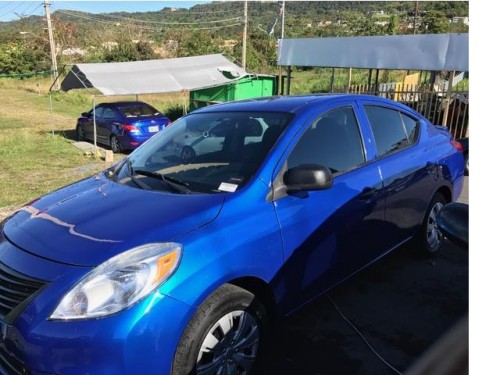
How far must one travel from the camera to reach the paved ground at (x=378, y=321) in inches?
117

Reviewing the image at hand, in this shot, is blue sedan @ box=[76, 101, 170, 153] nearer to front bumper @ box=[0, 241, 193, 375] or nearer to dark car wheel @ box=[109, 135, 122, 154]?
dark car wheel @ box=[109, 135, 122, 154]

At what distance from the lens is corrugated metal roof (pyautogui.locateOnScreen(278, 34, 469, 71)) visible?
981 cm

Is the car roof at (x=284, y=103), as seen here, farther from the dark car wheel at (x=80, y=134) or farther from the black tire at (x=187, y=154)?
the dark car wheel at (x=80, y=134)

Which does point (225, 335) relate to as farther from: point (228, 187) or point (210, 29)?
point (210, 29)

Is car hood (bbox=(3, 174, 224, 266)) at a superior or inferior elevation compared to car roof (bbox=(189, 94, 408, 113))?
inferior

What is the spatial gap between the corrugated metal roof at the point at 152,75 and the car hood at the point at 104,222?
1109 centimetres

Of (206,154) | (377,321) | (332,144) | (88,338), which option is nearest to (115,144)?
(206,154)

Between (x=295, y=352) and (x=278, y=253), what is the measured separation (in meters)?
0.86

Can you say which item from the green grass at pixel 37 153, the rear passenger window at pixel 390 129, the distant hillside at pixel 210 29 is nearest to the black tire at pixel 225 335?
the rear passenger window at pixel 390 129

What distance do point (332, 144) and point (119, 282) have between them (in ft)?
6.06

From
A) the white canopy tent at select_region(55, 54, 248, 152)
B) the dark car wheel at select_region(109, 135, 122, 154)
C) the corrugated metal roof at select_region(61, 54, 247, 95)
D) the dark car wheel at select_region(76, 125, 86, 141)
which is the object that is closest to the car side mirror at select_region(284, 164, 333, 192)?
the dark car wheel at select_region(109, 135, 122, 154)

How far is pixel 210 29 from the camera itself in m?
54.9

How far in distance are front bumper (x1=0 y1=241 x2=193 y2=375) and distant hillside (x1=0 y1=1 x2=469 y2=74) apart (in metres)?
39.4
